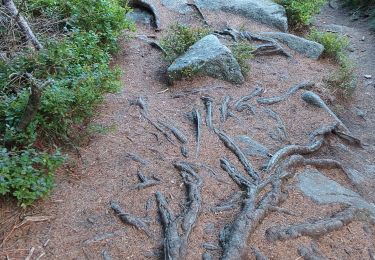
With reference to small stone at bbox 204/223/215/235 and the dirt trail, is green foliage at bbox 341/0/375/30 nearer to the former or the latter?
the dirt trail

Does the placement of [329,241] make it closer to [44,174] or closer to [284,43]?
[44,174]

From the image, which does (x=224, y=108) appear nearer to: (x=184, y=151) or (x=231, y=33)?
(x=184, y=151)

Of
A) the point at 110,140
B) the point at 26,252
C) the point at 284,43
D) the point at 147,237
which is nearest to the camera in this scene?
the point at 26,252

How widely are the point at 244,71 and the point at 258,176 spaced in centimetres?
339

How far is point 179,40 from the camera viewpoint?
27.5ft

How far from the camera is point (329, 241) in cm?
438

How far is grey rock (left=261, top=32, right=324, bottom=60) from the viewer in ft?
32.0

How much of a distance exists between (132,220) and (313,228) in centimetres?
204

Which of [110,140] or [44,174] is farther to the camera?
[110,140]

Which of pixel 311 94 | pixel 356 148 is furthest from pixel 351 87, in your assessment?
pixel 356 148

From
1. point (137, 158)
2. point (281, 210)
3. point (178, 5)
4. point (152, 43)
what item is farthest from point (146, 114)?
point (178, 5)

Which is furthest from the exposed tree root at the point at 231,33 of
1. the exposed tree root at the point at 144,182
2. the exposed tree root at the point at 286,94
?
the exposed tree root at the point at 144,182

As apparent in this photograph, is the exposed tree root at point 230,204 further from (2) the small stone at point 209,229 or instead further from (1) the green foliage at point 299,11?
(1) the green foliage at point 299,11

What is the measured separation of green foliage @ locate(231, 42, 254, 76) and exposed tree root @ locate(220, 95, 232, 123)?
114cm
